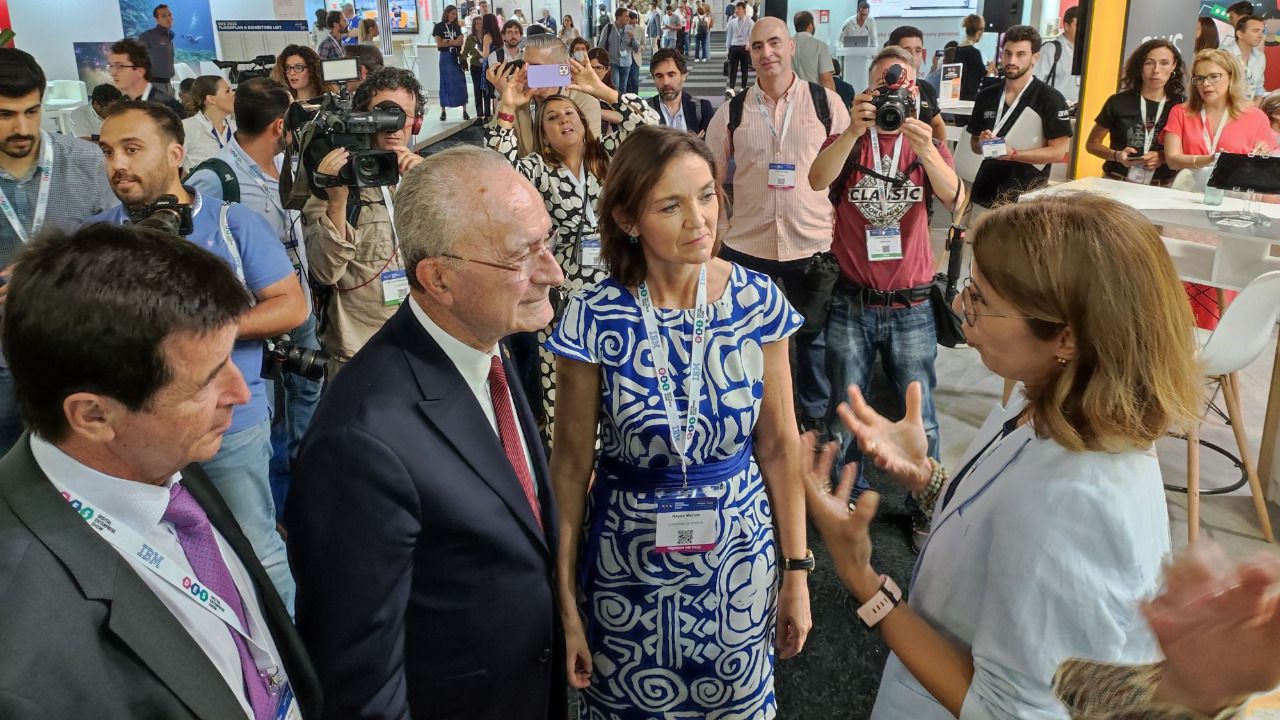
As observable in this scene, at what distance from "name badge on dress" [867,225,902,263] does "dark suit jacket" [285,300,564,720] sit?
6.73 feet

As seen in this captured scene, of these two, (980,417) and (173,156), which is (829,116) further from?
(173,156)

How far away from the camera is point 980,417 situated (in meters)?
4.38

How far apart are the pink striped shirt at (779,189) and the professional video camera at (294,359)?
Result: 203cm

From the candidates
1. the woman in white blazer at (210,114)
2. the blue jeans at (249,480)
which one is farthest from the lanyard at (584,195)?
the woman in white blazer at (210,114)

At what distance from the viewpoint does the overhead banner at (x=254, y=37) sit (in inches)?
364

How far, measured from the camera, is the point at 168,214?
2199 millimetres

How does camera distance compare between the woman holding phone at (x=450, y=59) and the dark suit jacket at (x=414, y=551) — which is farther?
the woman holding phone at (x=450, y=59)

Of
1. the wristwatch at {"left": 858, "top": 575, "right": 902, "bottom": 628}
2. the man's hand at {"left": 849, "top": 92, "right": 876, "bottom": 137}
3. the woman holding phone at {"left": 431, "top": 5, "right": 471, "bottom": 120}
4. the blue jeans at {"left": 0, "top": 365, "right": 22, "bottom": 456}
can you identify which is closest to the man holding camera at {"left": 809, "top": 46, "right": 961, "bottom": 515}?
the man's hand at {"left": 849, "top": 92, "right": 876, "bottom": 137}

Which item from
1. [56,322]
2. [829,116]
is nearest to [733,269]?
[56,322]

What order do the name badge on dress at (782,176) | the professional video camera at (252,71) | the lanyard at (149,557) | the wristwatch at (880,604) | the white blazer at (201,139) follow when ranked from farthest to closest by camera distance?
→ the professional video camera at (252,71) < the white blazer at (201,139) < the name badge on dress at (782,176) < the wristwatch at (880,604) < the lanyard at (149,557)

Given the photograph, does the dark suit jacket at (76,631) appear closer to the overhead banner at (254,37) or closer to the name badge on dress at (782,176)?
the name badge on dress at (782,176)

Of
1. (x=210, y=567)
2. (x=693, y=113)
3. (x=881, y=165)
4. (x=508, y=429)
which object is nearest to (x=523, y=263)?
(x=508, y=429)

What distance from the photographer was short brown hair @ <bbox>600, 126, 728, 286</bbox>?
5.90ft

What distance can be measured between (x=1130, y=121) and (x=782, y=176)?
2.87 metres
